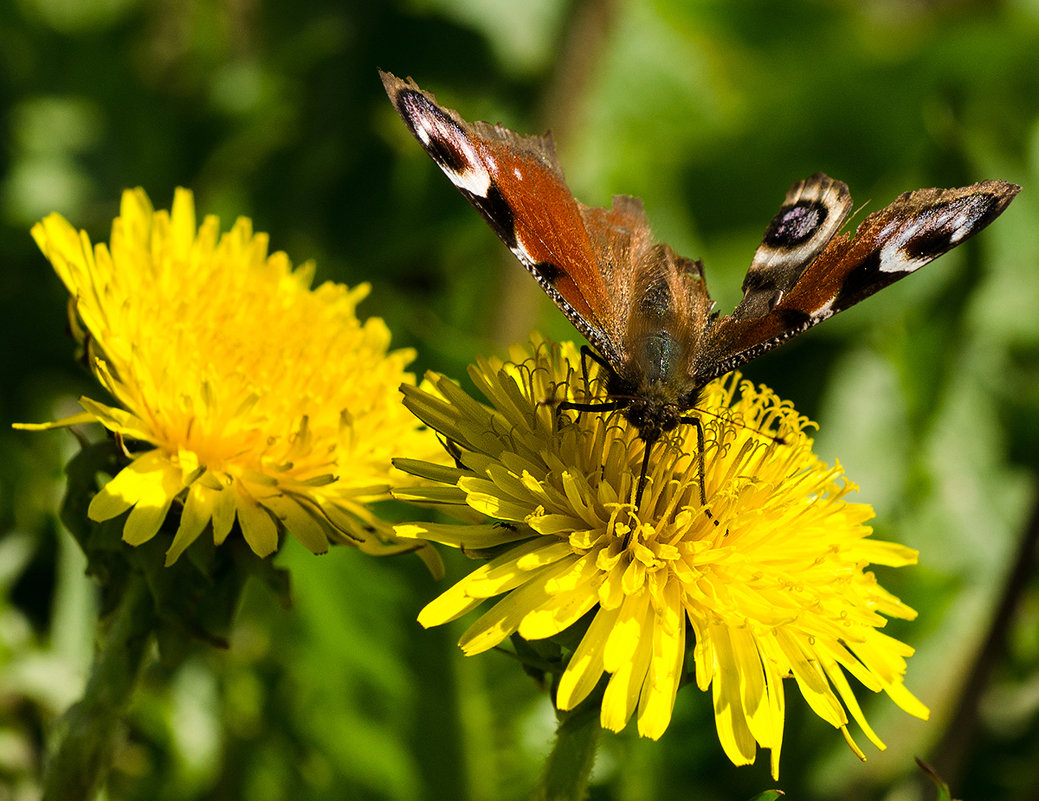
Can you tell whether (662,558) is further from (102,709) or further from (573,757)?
(102,709)

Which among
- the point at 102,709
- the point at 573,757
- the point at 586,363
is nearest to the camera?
the point at 573,757

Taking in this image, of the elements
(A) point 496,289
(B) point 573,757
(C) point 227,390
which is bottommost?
(B) point 573,757

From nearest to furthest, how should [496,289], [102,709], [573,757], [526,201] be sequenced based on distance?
[573,757]
[102,709]
[526,201]
[496,289]

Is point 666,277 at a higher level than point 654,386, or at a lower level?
higher

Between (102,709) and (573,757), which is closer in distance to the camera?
(573,757)

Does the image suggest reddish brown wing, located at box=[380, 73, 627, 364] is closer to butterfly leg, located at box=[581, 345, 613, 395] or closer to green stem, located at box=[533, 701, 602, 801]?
butterfly leg, located at box=[581, 345, 613, 395]

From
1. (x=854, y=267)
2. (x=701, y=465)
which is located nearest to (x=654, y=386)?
(x=701, y=465)

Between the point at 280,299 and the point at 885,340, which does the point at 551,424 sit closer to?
the point at 280,299
